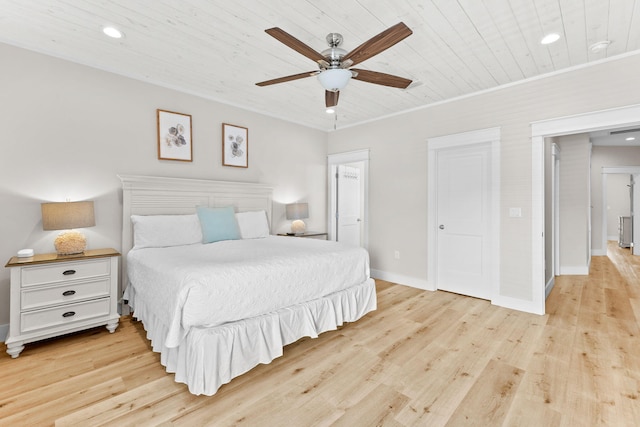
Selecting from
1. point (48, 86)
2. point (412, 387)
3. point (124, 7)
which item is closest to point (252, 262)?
point (412, 387)

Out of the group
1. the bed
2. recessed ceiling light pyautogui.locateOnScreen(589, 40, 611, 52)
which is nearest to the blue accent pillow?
the bed


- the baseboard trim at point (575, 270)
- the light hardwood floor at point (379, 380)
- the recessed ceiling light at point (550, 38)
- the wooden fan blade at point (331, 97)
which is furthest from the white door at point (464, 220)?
the baseboard trim at point (575, 270)

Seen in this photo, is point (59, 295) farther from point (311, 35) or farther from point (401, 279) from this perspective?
A: point (401, 279)

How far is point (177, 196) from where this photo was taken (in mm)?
3598

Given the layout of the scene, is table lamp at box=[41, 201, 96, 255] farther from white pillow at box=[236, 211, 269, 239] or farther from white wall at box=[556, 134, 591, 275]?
white wall at box=[556, 134, 591, 275]

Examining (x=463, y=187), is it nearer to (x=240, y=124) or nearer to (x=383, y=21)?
(x=383, y=21)

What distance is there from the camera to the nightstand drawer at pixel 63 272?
7.84 feet

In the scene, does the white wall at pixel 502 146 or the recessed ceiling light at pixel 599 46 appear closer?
the recessed ceiling light at pixel 599 46

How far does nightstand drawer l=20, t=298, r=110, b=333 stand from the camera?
93.8 inches

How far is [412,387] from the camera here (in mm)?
1972

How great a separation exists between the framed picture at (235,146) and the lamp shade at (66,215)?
1.75 meters

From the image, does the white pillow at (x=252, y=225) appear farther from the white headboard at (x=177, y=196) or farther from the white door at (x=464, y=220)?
the white door at (x=464, y=220)

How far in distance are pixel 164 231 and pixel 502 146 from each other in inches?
158

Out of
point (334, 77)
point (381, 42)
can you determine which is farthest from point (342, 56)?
point (381, 42)
